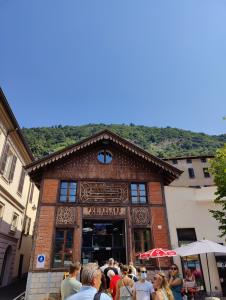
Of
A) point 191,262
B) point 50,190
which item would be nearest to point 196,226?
point 191,262

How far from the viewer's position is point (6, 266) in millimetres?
19453

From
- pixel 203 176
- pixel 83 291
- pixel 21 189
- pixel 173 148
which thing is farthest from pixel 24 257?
pixel 173 148

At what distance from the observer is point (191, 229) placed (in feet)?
52.3

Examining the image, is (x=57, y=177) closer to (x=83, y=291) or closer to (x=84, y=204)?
(x=84, y=204)

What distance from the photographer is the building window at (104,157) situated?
1669 cm

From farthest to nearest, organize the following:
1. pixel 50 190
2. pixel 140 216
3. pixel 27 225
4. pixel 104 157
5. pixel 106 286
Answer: pixel 27 225 < pixel 104 157 < pixel 50 190 < pixel 140 216 < pixel 106 286

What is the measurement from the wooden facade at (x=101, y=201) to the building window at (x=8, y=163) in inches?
114

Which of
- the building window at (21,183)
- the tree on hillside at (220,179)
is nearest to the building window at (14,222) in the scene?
the building window at (21,183)

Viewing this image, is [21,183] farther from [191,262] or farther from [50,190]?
[191,262]

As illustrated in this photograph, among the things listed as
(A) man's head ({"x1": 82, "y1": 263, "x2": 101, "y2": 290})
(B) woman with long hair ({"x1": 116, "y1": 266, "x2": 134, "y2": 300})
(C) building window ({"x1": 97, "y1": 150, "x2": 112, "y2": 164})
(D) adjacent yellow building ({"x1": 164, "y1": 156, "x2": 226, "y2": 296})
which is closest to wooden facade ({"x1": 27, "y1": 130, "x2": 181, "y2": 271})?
(C) building window ({"x1": 97, "y1": 150, "x2": 112, "y2": 164})

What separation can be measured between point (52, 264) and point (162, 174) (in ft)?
29.8

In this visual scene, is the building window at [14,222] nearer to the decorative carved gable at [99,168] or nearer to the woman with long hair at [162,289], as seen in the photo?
the decorative carved gable at [99,168]

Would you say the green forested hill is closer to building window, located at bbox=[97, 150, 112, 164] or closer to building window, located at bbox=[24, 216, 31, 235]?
building window, located at bbox=[24, 216, 31, 235]

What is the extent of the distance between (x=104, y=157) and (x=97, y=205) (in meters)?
3.56
